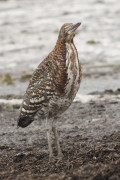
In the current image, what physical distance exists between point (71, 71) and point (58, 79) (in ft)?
0.65

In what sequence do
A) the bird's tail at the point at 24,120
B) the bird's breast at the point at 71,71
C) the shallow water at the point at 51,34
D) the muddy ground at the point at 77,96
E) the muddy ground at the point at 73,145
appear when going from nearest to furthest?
1. the muddy ground at the point at 73,145
2. the muddy ground at the point at 77,96
3. the bird's breast at the point at 71,71
4. the bird's tail at the point at 24,120
5. the shallow water at the point at 51,34

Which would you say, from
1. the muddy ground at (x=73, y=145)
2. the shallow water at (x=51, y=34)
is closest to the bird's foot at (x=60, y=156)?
the muddy ground at (x=73, y=145)

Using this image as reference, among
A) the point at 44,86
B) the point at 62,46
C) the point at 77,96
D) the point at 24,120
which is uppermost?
the point at 62,46

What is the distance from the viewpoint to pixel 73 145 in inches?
272

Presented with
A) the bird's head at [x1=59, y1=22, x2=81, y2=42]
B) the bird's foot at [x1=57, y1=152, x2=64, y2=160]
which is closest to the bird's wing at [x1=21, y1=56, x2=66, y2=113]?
the bird's head at [x1=59, y1=22, x2=81, y2=42]

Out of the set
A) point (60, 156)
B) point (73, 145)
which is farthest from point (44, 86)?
point (73, 145)

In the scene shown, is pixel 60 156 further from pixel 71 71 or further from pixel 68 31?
pixel 68 31

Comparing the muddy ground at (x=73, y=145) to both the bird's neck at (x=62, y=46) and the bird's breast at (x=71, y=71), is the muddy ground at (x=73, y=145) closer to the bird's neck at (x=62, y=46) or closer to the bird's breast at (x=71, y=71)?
the bird's breast at (x=71, y=71)

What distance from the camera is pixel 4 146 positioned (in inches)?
280

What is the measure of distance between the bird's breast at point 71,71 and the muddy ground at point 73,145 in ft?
2.89

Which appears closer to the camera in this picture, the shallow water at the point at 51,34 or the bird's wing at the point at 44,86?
the bird's wing at the point at 44,86

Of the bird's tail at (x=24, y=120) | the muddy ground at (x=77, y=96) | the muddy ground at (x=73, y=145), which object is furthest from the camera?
the bird's tail at (x=24, y=120)

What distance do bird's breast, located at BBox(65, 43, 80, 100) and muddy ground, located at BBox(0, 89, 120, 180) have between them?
0.88 m

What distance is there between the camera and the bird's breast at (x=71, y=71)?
232 inches
